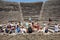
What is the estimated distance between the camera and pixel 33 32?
11914 mm

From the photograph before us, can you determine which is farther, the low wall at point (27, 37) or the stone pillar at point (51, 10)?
the stone pillar at point (51, 10)

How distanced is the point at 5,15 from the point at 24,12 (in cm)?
234

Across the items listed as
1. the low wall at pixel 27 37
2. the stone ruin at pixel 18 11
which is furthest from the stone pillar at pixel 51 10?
the low wall at pixel 27 37

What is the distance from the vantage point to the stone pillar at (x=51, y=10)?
2052 cm

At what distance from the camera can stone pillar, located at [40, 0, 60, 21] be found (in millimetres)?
20516

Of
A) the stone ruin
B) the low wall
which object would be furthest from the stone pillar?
the low wall

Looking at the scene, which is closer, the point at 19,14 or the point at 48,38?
the point at 48,38

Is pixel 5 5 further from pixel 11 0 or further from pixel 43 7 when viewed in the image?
pixel 43 7

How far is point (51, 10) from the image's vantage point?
22.3 m

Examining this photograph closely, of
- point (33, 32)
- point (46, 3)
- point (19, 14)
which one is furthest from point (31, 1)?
point (33, 32)

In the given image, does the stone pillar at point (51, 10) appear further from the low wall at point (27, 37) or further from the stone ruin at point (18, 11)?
the low wall at point (27, 37)

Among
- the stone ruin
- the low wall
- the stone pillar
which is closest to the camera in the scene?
the low wall

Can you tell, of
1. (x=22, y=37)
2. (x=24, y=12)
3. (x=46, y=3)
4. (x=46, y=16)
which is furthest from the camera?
(x=46, y=3)

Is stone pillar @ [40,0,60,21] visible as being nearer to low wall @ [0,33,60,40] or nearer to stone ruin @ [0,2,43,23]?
stone ruin @ [0,2,43,23]
